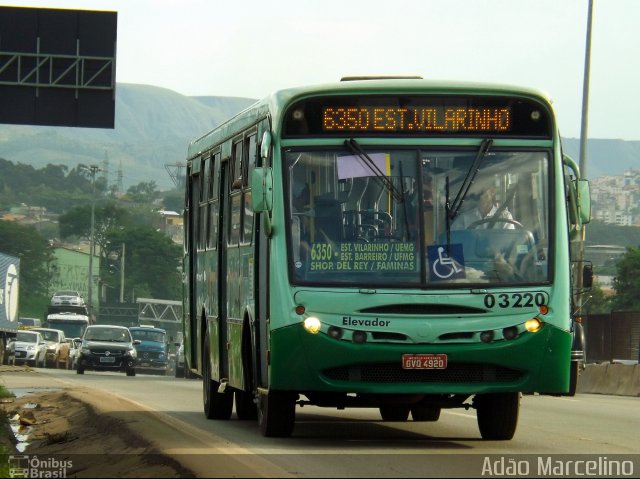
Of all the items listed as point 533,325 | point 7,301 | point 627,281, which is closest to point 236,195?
point 533,325

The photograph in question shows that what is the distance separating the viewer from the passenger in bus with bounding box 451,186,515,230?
1365cm

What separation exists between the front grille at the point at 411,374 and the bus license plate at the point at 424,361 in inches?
2.3

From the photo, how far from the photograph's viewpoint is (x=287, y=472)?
11227mm

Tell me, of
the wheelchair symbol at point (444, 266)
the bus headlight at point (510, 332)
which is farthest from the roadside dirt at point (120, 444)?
the bus headlight at point (510, 332)

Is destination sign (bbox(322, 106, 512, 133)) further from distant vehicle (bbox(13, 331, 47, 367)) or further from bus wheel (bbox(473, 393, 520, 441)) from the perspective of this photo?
distant vehicle (bbox(13, 331, 47, 367))

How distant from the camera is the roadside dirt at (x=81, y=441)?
1256 centimetres

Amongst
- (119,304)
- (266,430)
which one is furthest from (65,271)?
(266,430)

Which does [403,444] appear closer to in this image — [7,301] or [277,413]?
[277,413]

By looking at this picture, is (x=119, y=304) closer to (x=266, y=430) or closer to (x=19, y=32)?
(x=19, y=32)

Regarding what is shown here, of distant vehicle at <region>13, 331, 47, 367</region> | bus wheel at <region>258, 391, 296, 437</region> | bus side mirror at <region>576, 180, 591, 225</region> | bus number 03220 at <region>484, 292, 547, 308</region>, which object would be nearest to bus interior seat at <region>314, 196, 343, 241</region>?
bus number 03220 at <region>484, 292, 547, 308</region>

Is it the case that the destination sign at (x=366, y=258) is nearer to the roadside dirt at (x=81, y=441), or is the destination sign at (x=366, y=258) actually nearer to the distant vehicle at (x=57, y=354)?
the roadside dirt at (x=81, y=441)

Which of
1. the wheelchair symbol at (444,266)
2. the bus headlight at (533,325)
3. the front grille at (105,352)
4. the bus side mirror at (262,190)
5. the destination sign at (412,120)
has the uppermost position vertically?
the destination sign at (412,120)

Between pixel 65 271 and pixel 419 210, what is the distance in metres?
159

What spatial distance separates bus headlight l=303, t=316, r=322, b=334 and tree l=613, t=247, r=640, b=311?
88.0 metres
